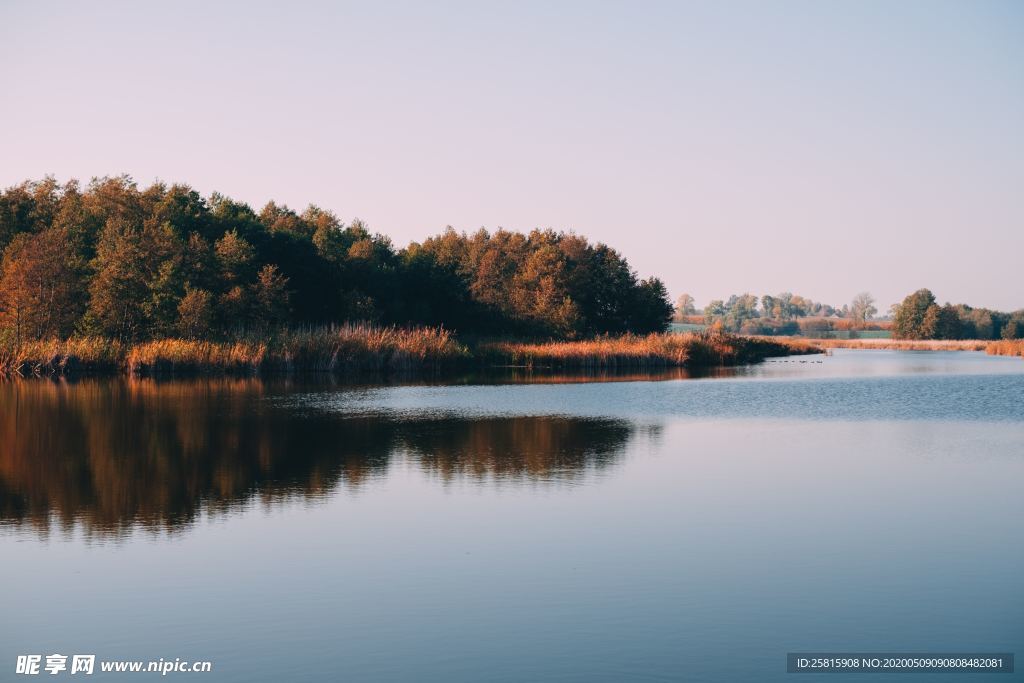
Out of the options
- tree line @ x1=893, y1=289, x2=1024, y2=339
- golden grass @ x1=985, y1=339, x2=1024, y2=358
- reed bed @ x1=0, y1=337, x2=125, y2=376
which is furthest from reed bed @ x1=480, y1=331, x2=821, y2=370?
tree line @ x1=893, y1=289, x2=1024, y2=339

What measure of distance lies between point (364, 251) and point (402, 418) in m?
41.3

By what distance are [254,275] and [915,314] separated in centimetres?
10940

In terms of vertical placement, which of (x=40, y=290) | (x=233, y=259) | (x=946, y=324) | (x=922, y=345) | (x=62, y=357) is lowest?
(x=922, y=345)

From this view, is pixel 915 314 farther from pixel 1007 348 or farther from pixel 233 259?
pixel 233 259

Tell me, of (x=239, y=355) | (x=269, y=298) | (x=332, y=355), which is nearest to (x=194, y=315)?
(x=239, y=355)

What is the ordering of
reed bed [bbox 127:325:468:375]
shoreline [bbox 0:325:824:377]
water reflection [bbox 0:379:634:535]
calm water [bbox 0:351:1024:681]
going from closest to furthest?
calm water [bbox 0:351:1024:681]
water reflection [bbox 0:379:634:535]
shoreline [bbox 0:325:824:377]
reed bed [bbox 127:325:468:375]

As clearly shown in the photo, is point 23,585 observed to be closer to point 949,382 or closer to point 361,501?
point 361,501

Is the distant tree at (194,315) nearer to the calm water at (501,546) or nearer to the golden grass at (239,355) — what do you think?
the golden grass at (239,355)

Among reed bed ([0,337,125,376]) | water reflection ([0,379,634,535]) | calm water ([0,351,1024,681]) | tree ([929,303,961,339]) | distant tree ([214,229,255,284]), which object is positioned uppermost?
distant tree ([214,229,255,284])

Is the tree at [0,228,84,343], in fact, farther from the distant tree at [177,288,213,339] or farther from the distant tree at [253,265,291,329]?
the distant tree at [253,265,291,329]

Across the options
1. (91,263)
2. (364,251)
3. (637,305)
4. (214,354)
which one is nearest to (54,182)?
(91,263)

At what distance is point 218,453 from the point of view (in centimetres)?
1834

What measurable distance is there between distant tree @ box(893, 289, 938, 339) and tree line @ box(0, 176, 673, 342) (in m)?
73.1

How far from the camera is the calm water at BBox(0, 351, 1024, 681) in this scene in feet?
26.6
